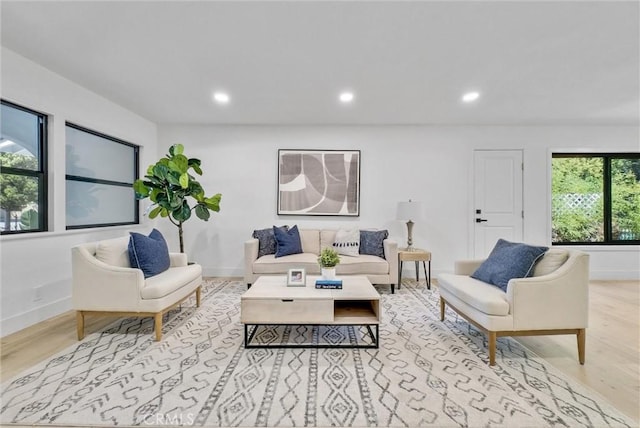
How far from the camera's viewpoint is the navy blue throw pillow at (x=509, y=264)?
89.3 inches

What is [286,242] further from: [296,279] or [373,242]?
[296,279]

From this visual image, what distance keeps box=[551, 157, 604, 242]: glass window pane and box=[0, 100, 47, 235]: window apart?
690 cm

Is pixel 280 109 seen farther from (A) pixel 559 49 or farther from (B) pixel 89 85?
(A) pixel 559 49

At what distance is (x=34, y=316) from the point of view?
2.74 m

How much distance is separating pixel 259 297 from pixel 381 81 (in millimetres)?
2460

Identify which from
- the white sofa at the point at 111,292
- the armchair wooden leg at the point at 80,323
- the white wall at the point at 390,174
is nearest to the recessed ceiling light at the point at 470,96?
the white wall at the point at 390,174

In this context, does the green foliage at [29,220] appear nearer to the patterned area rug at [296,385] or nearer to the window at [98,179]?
the window at [98,179]

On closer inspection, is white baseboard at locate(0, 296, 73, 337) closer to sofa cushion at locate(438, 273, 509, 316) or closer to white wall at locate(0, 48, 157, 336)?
white wall at locate(0, 48, 157, 336)

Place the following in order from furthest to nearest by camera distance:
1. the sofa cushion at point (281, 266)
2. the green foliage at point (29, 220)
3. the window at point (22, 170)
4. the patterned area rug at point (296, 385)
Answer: the sofa cushion at point (281, 266) < the green foliage at point (29, 220) < the window at point (22, 170) < the patterned area rug at point (296, 385)

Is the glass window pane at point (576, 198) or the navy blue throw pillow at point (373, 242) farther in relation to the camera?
the glass window pane at point (576, 198)

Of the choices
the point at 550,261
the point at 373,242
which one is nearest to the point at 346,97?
the point at 373,242

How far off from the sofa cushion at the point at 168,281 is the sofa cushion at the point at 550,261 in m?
3.03

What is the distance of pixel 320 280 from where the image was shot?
2.53 meters

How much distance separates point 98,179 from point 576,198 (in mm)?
7189
